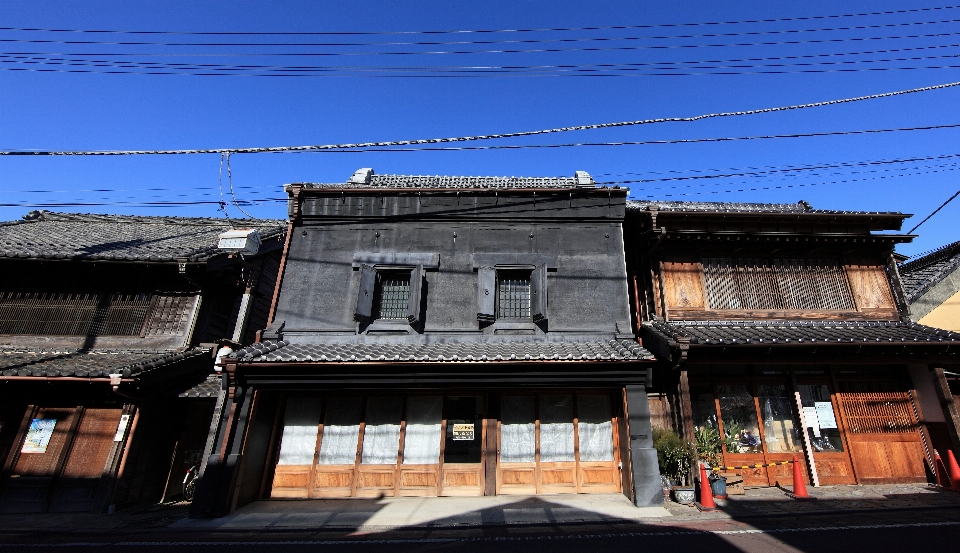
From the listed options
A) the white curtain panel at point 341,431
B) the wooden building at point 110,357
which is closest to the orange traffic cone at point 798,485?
the white curtain panel at point 341,431

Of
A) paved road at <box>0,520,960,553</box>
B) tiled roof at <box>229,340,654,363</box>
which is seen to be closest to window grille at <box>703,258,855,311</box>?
tiled roof at <box>229,340,654,363</box>

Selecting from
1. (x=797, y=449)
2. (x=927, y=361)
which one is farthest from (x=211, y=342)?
(x=927, y=361)

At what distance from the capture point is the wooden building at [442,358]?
9.01 meters

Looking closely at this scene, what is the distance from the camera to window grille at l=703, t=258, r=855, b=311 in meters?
11.7

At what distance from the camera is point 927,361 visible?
10320mm

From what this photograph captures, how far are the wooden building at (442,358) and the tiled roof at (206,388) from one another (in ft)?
6.21

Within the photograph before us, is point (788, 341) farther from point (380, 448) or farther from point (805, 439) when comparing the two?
point (380, 448)

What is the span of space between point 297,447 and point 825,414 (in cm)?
1336

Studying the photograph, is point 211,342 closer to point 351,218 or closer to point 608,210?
point 351,218

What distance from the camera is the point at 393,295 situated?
36.9 feet

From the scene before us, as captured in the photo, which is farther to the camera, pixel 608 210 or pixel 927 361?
pixel 608 210

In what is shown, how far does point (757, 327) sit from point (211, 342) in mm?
15230

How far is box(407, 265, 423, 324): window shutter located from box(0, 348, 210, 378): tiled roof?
594 cm

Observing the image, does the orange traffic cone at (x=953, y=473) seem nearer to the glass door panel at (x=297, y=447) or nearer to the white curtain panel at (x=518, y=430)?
the white curtain panel at (x=518, y=430)
